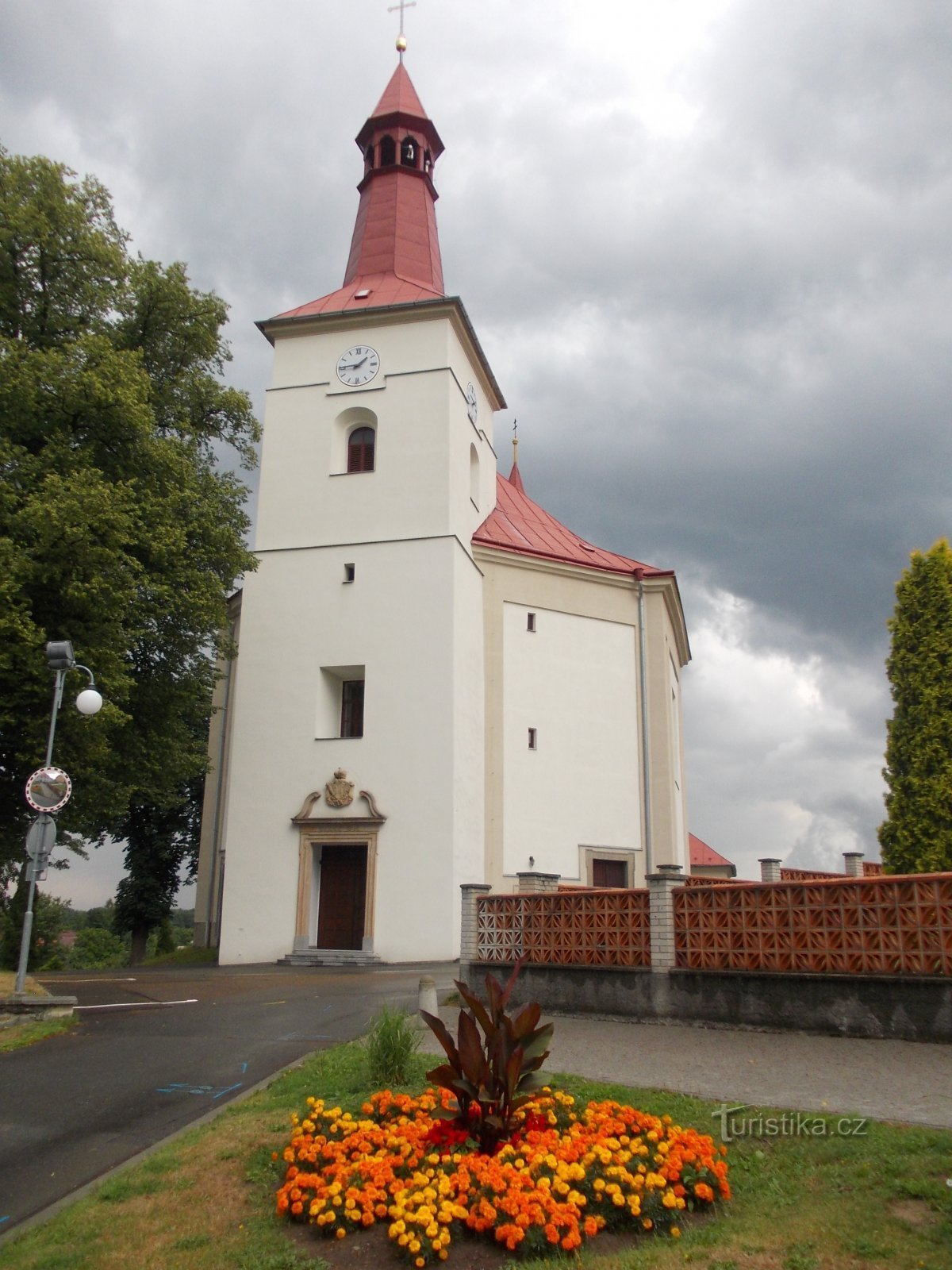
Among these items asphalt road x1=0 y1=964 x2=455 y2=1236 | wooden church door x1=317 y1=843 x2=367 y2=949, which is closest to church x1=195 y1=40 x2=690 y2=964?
wooden church door x1=317 y1=843 x2=367 y2=949

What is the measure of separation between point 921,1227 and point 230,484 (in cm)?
1923

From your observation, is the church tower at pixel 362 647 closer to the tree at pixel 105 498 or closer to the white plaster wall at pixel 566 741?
the white plaster wall at pixel 566 741

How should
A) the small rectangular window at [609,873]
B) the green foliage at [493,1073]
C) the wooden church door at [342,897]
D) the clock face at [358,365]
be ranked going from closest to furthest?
the green foliage at [493,1073] < the wooden church door at [342,897] < the small rectangular window at [609,873] < the clock face at [358,365]

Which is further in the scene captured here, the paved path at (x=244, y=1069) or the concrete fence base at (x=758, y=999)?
the concrete fence base at (x=758, y=999)

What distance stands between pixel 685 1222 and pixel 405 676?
17.7 m

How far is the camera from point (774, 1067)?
908 cm

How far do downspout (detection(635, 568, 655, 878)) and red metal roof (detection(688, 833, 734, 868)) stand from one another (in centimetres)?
1234

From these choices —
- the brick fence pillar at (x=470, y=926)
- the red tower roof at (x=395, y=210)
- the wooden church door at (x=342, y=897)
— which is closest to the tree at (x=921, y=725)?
the brick fence pillar at (x=470, y=926)

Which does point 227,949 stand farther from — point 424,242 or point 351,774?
point 424,242

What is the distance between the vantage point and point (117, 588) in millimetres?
17438

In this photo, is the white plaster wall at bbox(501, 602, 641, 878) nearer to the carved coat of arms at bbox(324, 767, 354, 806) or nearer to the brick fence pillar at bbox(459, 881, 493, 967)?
the carved coat of arms at bbox(324, 767, 354, 806)

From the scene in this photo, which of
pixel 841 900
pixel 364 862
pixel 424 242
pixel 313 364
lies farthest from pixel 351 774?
pixel 424 242

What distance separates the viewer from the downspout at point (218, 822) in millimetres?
26562

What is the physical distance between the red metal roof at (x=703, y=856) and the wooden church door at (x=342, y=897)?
18.5m
